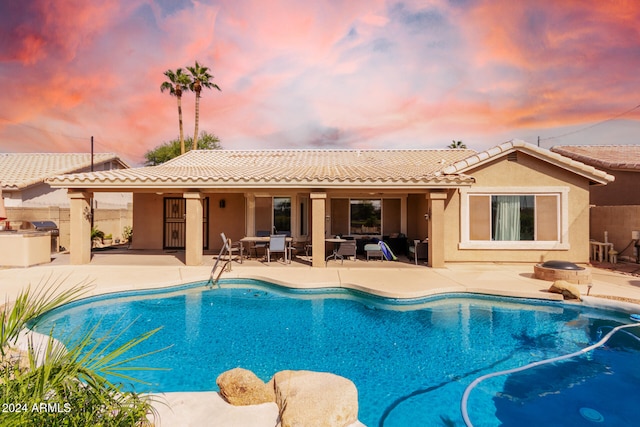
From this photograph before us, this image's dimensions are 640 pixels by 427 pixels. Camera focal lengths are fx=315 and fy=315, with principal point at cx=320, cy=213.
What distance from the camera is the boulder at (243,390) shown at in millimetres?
3885

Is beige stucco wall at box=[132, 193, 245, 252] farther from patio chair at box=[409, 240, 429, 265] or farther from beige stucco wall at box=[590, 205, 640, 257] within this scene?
beige stucco wall at box=[590, 205, 640, 257]

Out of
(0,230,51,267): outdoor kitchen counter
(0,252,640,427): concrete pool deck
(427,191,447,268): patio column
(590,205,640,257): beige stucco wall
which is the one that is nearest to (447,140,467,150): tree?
(590,205,640,257): beige stucco wall

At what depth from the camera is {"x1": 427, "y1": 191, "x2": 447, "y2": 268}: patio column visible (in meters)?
12.1

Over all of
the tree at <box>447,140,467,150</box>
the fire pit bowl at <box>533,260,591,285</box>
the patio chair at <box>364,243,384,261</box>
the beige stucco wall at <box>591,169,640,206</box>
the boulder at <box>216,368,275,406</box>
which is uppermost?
the tree at <box>447,140,467,150</box>

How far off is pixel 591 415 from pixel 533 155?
11.0 meters

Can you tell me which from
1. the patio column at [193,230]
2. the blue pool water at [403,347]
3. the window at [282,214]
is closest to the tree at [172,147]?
the window at [282,214]

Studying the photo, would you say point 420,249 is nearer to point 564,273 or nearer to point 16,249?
point 564,273

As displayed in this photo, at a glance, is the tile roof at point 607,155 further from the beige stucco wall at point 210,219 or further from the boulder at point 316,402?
the boulder at point 316,402

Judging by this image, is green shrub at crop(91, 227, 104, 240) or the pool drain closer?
the pool drain

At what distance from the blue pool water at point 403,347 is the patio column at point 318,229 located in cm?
275

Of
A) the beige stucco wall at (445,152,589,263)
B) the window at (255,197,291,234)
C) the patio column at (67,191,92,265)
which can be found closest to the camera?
the patio column at (67,191,92,265)

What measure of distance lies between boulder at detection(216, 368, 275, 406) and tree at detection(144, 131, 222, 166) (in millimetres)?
45245

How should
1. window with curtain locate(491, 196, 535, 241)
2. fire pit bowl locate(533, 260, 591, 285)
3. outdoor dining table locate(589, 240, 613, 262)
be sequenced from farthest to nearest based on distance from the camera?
outdoor dining table locate(589, 240, 613, 262), window with curtain locate(491, 196, 535, 241), fire pit bowl locate(533, 260, 591, 285)

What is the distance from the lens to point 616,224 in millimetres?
14039
